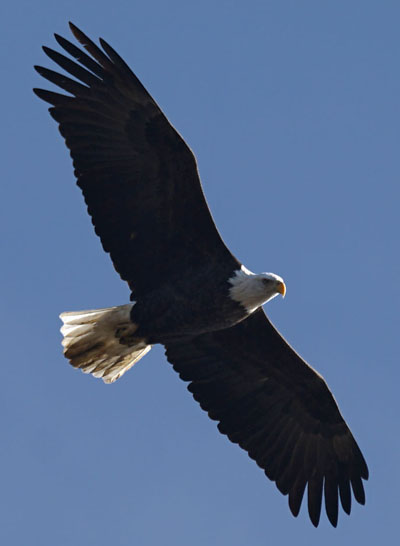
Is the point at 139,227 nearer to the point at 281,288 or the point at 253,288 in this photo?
the point at 253,288

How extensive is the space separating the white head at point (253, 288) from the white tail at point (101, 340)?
1.03 m

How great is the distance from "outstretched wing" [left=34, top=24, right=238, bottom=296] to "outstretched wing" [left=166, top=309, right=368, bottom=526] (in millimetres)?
1270

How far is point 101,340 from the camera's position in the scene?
12.8 metres

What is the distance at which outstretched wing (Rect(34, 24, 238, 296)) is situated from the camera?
40.1ft

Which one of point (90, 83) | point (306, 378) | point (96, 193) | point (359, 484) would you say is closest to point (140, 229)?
point (96, 193)

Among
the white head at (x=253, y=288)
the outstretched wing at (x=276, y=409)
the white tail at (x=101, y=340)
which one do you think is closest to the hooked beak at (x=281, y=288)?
the white head at (x=253, y=288)

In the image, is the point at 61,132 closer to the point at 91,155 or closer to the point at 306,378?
the point at 91,155

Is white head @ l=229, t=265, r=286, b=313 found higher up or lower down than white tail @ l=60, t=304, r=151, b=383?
lower down

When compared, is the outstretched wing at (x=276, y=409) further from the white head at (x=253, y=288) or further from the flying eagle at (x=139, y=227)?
the white head at (x=253, y=288)

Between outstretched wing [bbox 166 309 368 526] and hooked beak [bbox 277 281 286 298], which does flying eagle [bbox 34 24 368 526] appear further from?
outstretched wing [bbox 166 309 368 526]

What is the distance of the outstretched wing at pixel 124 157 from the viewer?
40.1ft

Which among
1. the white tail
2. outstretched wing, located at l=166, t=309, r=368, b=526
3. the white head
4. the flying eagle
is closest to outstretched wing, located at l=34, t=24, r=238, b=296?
the flying eagle

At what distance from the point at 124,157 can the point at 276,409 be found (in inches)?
124

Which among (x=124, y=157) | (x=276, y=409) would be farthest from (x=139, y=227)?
(x=276, y=409)
